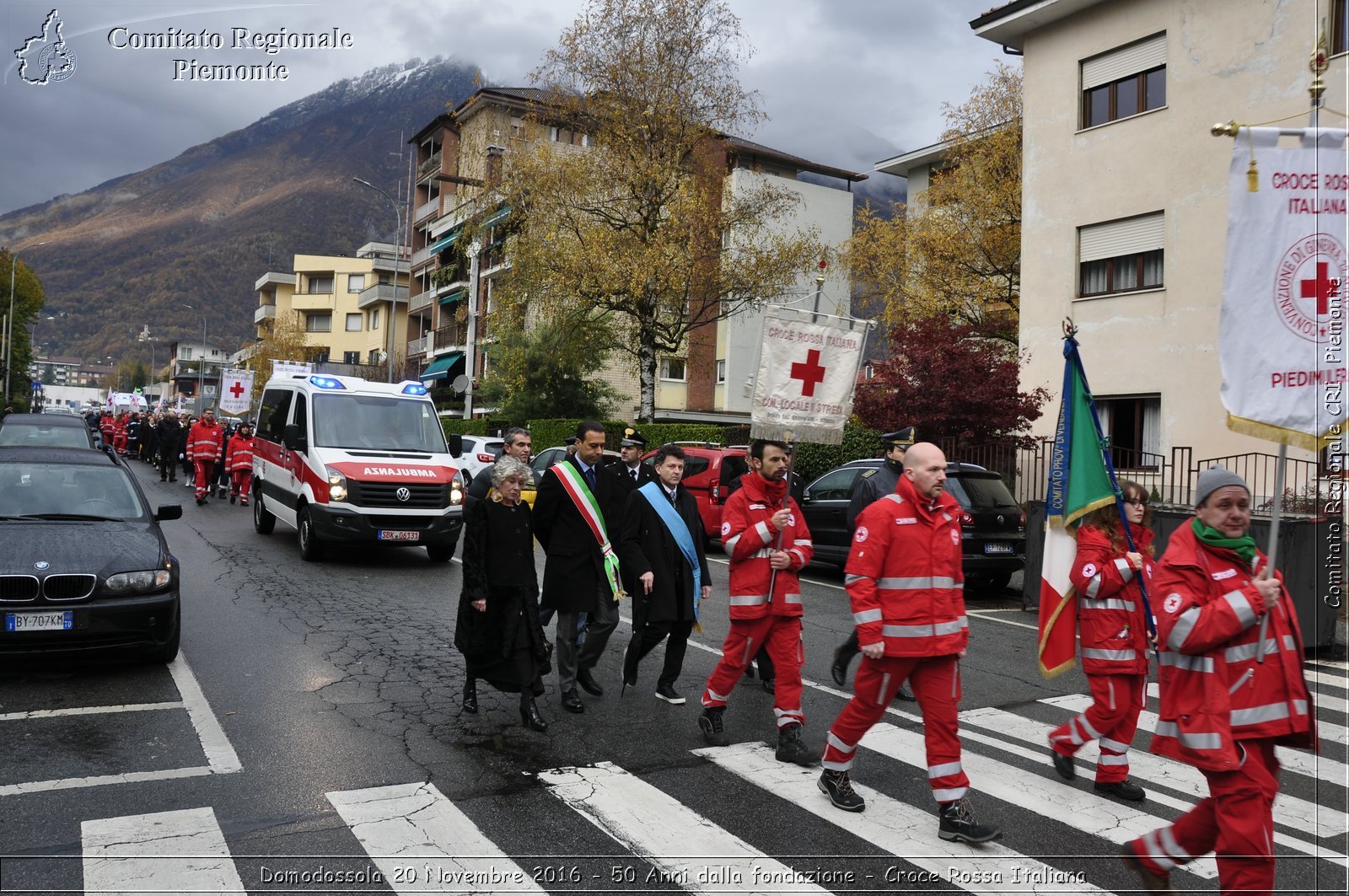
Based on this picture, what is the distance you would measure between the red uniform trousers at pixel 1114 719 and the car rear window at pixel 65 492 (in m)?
7.06

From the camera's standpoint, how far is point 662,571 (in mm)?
7004

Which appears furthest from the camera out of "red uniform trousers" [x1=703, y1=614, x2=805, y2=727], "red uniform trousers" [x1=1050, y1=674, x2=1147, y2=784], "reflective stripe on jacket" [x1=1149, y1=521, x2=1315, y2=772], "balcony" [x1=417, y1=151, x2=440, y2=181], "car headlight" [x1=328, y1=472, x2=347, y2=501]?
"balcony" [x1=417, y1=151, x2=440, y2=181]

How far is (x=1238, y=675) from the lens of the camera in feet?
12.0

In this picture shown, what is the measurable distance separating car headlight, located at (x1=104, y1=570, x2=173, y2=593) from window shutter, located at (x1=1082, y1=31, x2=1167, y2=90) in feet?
65.2

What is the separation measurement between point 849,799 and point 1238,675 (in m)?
1.97

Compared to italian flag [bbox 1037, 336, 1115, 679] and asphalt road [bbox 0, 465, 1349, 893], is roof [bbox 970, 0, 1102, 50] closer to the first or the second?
asphalt road [bbox 0, 465, 1349, 893]

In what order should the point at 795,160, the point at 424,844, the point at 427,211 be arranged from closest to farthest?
the point at 424,844, the point at 795,160, the point at 427,211

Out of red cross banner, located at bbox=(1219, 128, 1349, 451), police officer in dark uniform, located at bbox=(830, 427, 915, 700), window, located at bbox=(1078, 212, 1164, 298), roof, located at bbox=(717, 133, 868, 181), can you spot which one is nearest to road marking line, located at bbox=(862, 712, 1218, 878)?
police officer in dark uniform, located at bbox=(830, 427, 915, 700)

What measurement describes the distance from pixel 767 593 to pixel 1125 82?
18.8m

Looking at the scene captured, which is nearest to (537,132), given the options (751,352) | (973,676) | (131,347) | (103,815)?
(751,352)

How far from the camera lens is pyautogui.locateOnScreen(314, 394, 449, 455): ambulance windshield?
13.5 m

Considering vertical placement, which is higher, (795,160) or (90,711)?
(795,160)

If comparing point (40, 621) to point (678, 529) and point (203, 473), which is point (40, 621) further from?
point (203, 473)

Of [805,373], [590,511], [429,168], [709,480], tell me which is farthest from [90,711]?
[429,168]
